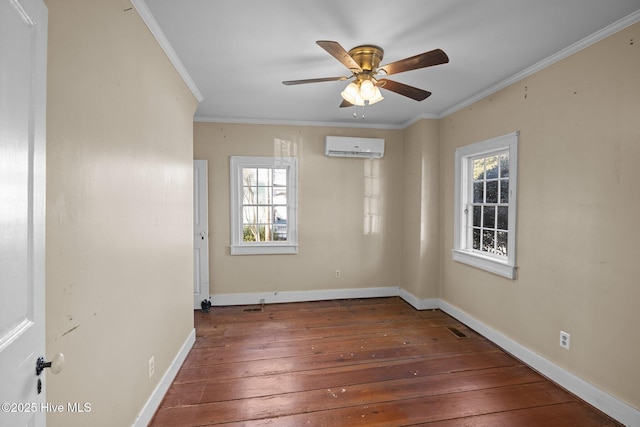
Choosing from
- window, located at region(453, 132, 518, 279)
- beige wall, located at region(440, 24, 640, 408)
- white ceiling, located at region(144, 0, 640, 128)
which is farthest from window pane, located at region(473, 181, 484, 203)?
white ceiling, located at region(144, 0, 640, 128)

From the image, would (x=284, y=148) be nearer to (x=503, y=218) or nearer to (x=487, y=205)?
(x=487, y=205)

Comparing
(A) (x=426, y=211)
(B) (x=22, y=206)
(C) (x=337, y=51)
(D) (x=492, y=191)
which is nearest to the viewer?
(B) (x=22, y=206)

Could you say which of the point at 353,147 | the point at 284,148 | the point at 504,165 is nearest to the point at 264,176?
the point at 284,148

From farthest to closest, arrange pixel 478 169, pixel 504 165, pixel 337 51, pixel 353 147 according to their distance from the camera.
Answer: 1. pixel 353 147
2. pixel 478 169
3. pixel 504 165
4. pixel 337 51

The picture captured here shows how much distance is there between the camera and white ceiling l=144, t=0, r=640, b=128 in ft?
5.72

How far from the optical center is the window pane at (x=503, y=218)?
9.54 feet

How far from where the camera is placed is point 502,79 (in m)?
2.74

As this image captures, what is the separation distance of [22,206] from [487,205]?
355cm

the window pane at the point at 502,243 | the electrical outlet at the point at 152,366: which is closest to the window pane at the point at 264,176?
the electrical outlet at the point at 152,366

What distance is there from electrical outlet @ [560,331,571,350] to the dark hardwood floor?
0.34 meters

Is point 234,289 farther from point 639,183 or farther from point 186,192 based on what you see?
point 639,183

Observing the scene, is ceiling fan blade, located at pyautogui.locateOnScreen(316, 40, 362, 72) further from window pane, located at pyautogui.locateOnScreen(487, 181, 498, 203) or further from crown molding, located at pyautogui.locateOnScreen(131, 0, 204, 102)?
window pane, located at pyautogui.locateOnScreen(487, 181, 498, 203)

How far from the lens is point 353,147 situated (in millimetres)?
4051

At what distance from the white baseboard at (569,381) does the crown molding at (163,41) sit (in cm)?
→ 390
